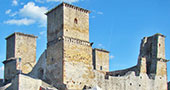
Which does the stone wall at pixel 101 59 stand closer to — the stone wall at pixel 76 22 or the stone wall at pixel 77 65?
the stone wall at pixel 77 65

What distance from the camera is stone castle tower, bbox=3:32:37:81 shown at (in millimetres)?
34500

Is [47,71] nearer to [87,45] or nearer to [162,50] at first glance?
[87,45]

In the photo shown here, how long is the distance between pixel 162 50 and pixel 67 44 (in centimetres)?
1285

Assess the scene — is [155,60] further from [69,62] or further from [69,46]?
[69,62]

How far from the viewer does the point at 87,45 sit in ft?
102

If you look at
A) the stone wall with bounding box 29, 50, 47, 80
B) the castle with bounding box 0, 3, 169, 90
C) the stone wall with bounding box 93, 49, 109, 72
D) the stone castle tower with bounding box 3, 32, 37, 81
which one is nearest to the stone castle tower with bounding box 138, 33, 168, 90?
the castle with bounding box 0, 3, 169, 90

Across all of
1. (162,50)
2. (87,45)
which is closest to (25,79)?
(87,45)

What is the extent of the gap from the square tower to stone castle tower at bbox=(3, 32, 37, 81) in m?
5.80

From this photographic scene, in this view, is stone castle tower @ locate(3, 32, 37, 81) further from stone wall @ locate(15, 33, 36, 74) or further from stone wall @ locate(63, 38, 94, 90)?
stone wall @ locate(63, 38, 94, 90)

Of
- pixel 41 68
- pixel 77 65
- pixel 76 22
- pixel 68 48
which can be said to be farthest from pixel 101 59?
pixel 68 48

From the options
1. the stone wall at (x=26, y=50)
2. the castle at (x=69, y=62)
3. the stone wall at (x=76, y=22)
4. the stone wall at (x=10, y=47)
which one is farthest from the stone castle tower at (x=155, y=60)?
the stone wall at (x=10, y=47)

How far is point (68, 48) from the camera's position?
2927cm

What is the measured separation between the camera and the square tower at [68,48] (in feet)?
94.3

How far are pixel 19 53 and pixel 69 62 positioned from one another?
893cm
